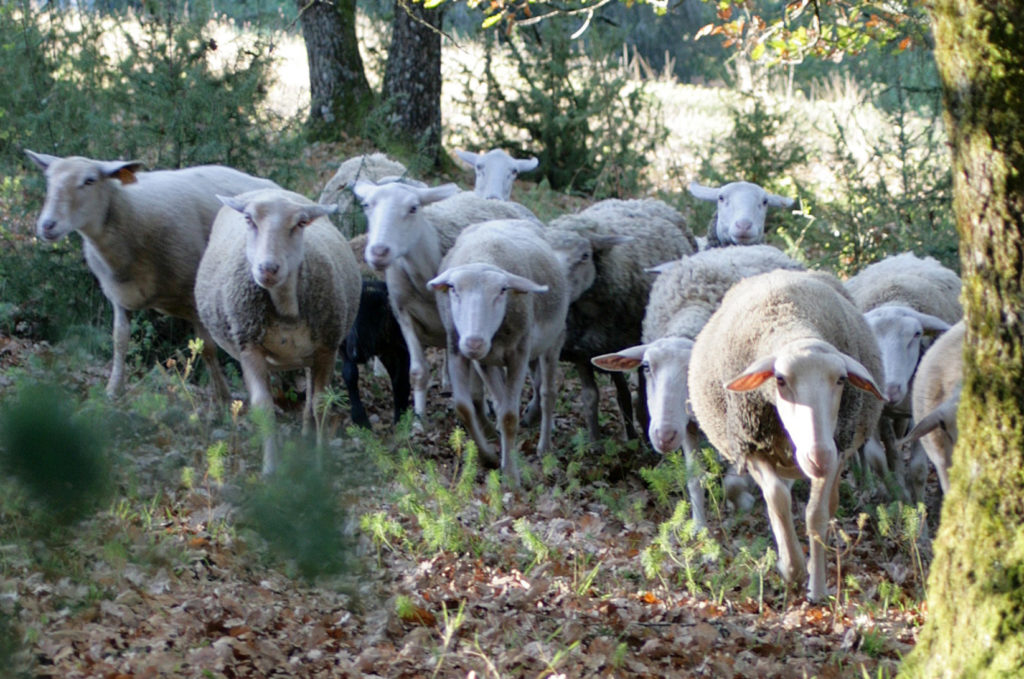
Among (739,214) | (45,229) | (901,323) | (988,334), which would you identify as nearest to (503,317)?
(901,323)

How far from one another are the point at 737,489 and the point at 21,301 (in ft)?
17.4

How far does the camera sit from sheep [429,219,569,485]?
701cm

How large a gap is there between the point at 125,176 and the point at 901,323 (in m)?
5.16

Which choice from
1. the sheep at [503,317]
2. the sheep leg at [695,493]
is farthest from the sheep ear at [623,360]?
the sheep at [503,317]

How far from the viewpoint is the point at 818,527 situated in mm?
5230

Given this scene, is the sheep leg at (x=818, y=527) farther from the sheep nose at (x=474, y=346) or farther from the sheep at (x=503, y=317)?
the sheep nose at (x=474, y=346)

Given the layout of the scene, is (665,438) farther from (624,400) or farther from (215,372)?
(215,372)

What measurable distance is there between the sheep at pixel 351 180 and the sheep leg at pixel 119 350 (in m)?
2.24

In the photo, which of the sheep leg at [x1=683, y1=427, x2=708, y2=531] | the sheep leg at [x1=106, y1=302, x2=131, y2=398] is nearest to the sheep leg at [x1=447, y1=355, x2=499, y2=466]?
the sheep leg at [x1=683, y1=427, x2=708, y2=531]

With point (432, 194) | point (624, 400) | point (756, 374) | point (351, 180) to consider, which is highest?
point (432, 194)

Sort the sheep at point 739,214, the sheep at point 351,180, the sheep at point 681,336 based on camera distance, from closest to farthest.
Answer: the sheep at point 681,336
the sheep at point 739,214
the sheep at point 351,180

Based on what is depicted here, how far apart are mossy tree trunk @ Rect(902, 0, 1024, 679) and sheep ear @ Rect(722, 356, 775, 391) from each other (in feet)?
4.69

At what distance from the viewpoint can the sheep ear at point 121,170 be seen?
7.61 meters

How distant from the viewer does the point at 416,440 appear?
7.74m
